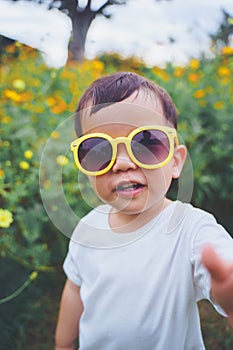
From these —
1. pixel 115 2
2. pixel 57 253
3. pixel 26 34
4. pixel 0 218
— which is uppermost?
pixel 115 2

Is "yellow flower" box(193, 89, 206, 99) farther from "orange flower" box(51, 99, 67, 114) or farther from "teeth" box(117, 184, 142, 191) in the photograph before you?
"teeth" box(117, 184, 142, 191)

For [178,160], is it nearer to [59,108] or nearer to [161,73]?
[59,108]

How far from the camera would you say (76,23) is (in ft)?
5.69

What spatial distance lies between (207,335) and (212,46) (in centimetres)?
208

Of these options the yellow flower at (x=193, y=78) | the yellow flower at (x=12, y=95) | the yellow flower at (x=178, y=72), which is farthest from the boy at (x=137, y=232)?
the yellow flower at (x=178, y=72)

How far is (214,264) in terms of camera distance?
0.62m

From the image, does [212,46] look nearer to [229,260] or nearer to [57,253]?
[57,253]

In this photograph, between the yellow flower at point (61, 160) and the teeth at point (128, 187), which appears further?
the yellow flower at point (61, 160)

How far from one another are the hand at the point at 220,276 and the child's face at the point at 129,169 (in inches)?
11.6

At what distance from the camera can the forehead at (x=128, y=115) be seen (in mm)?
948

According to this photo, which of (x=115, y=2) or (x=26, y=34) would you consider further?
(x=26, y=34)

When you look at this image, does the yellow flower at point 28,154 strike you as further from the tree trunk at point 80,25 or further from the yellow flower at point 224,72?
the yellow flower at point 224,72

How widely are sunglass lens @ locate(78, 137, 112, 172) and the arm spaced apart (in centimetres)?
41

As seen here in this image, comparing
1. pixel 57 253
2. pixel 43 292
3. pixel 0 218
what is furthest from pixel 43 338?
pixel 0 218
